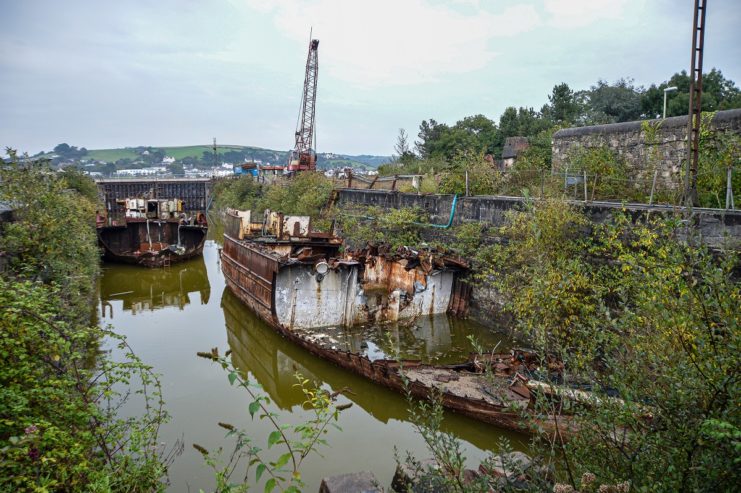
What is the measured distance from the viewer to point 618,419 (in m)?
3.05

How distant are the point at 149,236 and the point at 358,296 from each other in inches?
538

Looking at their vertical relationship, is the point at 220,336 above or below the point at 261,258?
below

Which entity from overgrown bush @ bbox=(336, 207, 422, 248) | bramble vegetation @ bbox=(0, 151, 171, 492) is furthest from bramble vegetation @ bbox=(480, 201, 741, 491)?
overgrown bush @ bbox=(336, 207, 422, 248)

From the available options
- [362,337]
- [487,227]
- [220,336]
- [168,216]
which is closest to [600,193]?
[487,227]

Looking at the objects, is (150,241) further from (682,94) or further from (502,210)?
(682,94)

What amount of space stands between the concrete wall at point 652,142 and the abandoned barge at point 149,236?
15.9 m

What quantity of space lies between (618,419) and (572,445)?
20.9 inches

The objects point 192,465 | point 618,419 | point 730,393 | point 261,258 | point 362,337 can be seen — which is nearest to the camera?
point 730,393

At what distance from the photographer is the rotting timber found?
8023 mm

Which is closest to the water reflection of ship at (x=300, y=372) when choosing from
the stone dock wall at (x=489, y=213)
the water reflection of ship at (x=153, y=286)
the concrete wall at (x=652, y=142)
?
the stone dock wall at (x=489, y=213)

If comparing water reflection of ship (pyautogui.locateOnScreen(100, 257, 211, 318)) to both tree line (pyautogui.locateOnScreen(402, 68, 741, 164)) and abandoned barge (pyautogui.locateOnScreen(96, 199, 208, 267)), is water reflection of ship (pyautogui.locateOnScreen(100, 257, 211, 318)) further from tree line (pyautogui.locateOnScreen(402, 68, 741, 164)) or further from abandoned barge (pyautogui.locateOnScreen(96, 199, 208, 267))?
tree line (pyautogui.locateOnScreen(402, 68, 741, 164))

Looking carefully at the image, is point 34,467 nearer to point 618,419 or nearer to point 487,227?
point 618,419

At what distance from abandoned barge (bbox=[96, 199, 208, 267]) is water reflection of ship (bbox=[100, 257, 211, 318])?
1.76 feet

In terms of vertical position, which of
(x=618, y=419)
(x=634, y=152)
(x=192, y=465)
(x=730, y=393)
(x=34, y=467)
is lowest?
(x=192, y=465)
